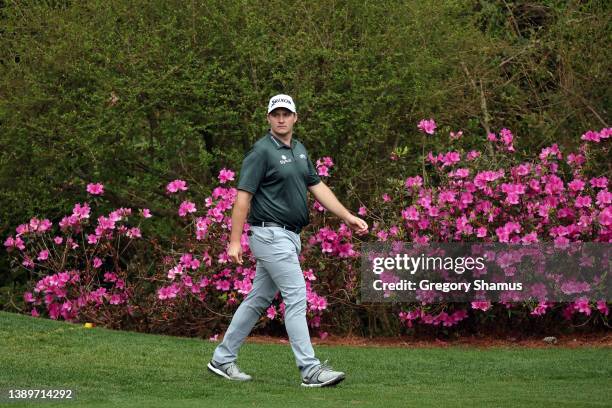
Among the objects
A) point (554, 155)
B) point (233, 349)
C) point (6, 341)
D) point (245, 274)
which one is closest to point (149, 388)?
point (233, 349)

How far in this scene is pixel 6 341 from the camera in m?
9.66

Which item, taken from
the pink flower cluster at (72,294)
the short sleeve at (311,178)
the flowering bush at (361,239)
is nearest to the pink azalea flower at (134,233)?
the flowering bush at (361,239)

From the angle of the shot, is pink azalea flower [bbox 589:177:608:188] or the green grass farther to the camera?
pink azalea flower [bbox 589:177:608:188]

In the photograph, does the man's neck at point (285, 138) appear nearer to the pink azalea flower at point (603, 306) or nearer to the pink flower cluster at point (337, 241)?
the pink flower cluster at point (337, 241)

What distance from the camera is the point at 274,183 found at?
7766mm

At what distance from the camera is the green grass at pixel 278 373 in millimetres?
7219

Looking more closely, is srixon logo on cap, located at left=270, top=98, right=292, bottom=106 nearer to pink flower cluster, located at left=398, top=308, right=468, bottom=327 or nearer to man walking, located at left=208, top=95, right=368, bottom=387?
man walking, located at left=208, top=95, right=368, bottom=387

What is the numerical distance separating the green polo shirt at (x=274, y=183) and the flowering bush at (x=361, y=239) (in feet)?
10.6

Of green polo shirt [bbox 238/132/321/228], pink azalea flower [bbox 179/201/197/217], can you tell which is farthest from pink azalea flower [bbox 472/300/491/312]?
green polo shirt [bbox 238/132/321/228]

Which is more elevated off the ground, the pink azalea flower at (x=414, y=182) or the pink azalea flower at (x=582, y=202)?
the pink azalea flower at (x=414, y=182)

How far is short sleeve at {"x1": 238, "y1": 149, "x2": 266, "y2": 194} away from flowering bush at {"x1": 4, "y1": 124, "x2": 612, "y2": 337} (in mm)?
3380

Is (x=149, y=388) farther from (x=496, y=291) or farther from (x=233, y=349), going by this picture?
(x=496, y=291)

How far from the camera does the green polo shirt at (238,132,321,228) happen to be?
7711 millimetres

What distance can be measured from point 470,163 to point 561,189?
0.88 meters
